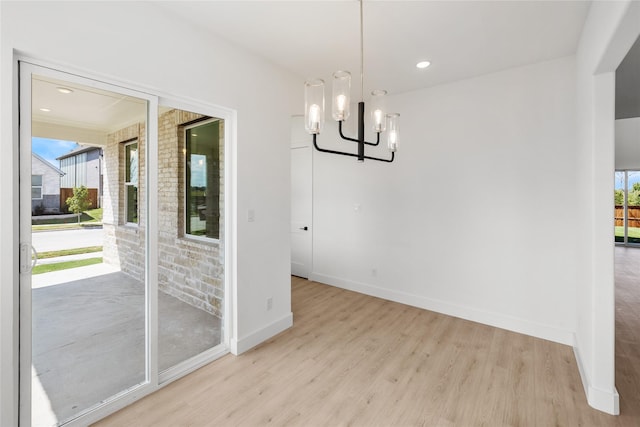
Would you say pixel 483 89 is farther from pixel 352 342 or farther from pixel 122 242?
pixel 122 242

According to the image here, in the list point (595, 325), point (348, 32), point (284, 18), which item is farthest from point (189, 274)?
point (595, 325)

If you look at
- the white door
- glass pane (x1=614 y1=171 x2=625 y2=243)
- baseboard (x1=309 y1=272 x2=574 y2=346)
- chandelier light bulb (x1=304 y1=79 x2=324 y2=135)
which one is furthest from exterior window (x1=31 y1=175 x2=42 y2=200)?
glass pane (x1=614 y1=171 x2=625 y2=243)

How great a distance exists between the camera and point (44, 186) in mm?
1767

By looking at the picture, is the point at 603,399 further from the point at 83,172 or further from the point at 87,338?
the point at 83,172

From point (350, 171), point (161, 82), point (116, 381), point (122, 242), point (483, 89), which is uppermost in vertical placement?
point (483, 89)

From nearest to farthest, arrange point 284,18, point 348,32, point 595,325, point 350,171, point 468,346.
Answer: point 595,325 → point 284,18 → point 348,32 → point 468,346 → point 350,171

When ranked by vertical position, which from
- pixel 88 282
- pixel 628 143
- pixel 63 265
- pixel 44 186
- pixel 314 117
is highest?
pixel 628 143

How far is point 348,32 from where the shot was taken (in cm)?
244

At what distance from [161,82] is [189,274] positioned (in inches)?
61.6

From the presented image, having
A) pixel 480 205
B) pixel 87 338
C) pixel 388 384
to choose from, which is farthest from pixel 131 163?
pixel 480 205

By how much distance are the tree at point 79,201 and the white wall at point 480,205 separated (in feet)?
10.5

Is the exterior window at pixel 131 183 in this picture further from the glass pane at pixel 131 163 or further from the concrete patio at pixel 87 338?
the concrete patio at pixel 87 338

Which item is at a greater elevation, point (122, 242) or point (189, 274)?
point (122, 242)

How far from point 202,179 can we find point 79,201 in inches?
35.8
